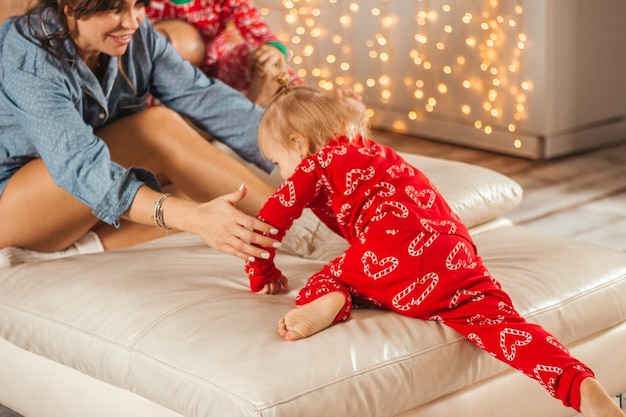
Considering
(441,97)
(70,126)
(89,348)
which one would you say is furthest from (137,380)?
(441,97)

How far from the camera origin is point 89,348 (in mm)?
1631

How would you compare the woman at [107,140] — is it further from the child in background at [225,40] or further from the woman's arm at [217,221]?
the child in background at [225,40]

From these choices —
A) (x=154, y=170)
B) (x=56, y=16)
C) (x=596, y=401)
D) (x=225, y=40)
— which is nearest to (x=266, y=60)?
(x=225, y=40)

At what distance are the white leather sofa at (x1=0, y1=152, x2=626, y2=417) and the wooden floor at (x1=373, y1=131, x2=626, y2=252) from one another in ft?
3.09

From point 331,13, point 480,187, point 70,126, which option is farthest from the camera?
point 331,13

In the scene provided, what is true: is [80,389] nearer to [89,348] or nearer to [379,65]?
[89,348]

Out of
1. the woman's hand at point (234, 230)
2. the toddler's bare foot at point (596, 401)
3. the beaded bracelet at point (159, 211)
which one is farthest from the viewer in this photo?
the beaded bracelet at point (159, 211)

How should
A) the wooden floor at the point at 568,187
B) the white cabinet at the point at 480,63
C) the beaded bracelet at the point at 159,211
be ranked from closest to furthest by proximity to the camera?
the beaded bracelet at the point at 159,211, the wooden floor at the point at 568,187, the white cabinet at the point at 480,63

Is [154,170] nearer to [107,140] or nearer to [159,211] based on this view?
[107,140]

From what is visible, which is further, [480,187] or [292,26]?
[292,26]

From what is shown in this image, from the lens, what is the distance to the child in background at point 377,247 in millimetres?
1501

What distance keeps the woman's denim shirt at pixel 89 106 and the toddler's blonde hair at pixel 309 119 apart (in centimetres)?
A: 30

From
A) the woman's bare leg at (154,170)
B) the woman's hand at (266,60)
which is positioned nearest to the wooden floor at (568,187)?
the woman's hand at (266,60)

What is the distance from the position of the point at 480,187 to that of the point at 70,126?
90 cm
